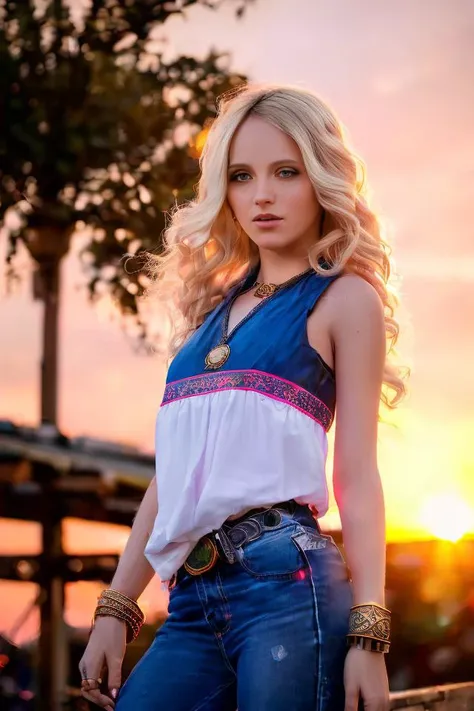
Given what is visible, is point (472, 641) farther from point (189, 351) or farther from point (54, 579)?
point (189, 351)

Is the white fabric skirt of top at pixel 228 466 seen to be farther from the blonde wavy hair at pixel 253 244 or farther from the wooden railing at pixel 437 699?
the wooden railing at pixel 437 699

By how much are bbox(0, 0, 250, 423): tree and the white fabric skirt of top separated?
7882 millimetres

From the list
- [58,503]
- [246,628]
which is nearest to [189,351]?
[246,628]

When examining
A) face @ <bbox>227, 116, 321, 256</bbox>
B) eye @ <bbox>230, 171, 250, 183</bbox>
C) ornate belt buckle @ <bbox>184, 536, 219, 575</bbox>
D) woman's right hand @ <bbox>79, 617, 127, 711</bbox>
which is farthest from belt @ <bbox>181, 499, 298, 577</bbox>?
eye @ <bbox>230, 171, 250, 183</bbox>

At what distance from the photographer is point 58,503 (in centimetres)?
1002

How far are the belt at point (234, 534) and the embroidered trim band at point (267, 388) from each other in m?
0.24

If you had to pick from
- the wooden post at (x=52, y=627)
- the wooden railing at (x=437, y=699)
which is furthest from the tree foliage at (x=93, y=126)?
the wooden railing at (x=437, y=699)

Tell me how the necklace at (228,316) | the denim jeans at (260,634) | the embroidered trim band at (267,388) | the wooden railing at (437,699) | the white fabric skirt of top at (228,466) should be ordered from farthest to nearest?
the wooden railing at (437,699) < the necklace at (228,316) < the embroidered trim band at (267,388) < the white fabric skirt of top at (228,466) < the denim jeans at (260,634)

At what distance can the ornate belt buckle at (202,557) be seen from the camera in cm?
263

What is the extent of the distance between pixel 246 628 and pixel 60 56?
9.21m

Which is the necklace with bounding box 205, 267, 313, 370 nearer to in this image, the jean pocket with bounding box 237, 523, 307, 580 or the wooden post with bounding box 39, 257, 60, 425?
the jean pocket with bounding box 237, 523, 307, 580

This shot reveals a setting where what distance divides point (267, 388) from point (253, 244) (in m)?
0.64

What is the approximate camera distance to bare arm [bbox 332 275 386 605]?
263 centimetres

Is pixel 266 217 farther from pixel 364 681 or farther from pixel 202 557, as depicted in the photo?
pixel 364 681
